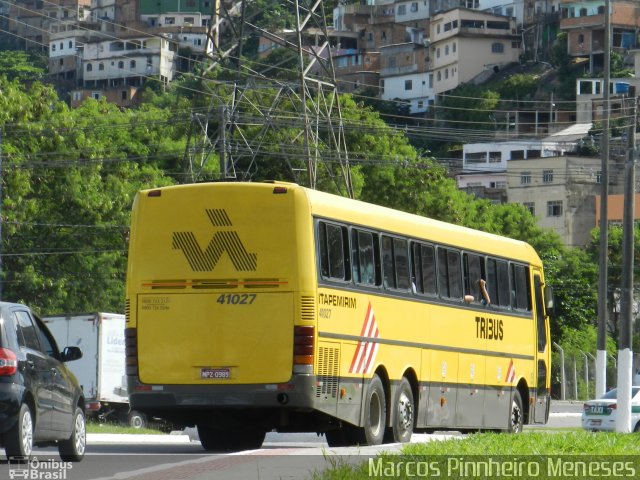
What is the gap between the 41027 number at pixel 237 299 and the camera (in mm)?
20453

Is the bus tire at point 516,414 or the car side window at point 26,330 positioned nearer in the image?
the car side window at point 26,330

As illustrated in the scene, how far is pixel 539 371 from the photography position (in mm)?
29500

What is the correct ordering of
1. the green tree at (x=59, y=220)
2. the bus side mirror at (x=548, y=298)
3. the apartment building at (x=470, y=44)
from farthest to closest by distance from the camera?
the apartment building at (x=470, y=44) < the green tree at (x=59, y=220) < the bus side mirror at (x=548, y=298)

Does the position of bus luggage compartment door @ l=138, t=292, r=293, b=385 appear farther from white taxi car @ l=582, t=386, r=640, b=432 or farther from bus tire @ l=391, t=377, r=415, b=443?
white taxi car @ l=582, t=386, r=640, b=432

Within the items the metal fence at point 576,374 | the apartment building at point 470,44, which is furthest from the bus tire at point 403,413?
the apartment building at point 470,44

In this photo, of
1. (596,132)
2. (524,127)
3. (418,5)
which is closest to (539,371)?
(596,132)

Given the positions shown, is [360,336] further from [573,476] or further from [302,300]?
[573,476]

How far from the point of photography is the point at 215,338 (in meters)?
20.5

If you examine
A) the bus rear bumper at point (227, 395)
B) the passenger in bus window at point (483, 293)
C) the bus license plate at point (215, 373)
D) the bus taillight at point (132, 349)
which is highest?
the passenger in bus window at point (483, 293)

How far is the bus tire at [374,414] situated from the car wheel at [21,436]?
585 cm

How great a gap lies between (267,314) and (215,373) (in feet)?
3.09

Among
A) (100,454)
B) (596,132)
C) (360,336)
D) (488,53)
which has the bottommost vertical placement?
(100,454)

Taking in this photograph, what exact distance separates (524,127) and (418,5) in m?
40.8

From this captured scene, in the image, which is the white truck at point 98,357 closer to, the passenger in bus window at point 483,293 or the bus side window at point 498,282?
the bus side window at point 498,282
